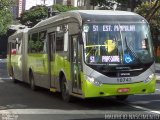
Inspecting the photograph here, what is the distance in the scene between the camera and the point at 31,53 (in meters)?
22.7

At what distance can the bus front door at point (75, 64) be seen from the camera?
48.5ft

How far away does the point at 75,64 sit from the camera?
49.6 ft

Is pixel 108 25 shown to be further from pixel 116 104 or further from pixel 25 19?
pixel 25 19

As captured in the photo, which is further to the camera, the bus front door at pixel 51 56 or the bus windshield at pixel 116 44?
the bus front door at pixel 51 56

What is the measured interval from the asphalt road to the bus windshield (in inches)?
56.8

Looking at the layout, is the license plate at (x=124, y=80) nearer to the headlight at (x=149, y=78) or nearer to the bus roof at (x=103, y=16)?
the headlight at (x=149, y=78)

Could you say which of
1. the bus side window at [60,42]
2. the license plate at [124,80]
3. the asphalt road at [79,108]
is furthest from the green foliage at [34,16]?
the license plate at [124,80]

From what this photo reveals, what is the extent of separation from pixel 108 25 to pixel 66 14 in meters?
2.11

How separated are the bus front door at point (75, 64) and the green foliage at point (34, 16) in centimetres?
6806

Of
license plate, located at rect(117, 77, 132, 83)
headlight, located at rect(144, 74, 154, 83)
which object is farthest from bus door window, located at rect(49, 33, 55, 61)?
headlight, located at rect(144, 74, 154, 83)

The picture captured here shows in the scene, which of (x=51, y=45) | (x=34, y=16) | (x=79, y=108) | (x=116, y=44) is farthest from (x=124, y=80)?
(x=34, y=16)

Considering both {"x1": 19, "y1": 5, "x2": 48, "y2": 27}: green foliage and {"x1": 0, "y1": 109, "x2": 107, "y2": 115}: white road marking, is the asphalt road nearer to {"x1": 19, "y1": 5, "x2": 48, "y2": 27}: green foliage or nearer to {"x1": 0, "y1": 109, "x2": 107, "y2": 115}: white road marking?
{"x1": 0, "y1": 109, "x2": 107, "y2": 115}: white road marking

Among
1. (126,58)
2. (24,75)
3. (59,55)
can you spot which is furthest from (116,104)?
(24,75)

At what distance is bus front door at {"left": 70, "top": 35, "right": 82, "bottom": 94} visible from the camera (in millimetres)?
14797
